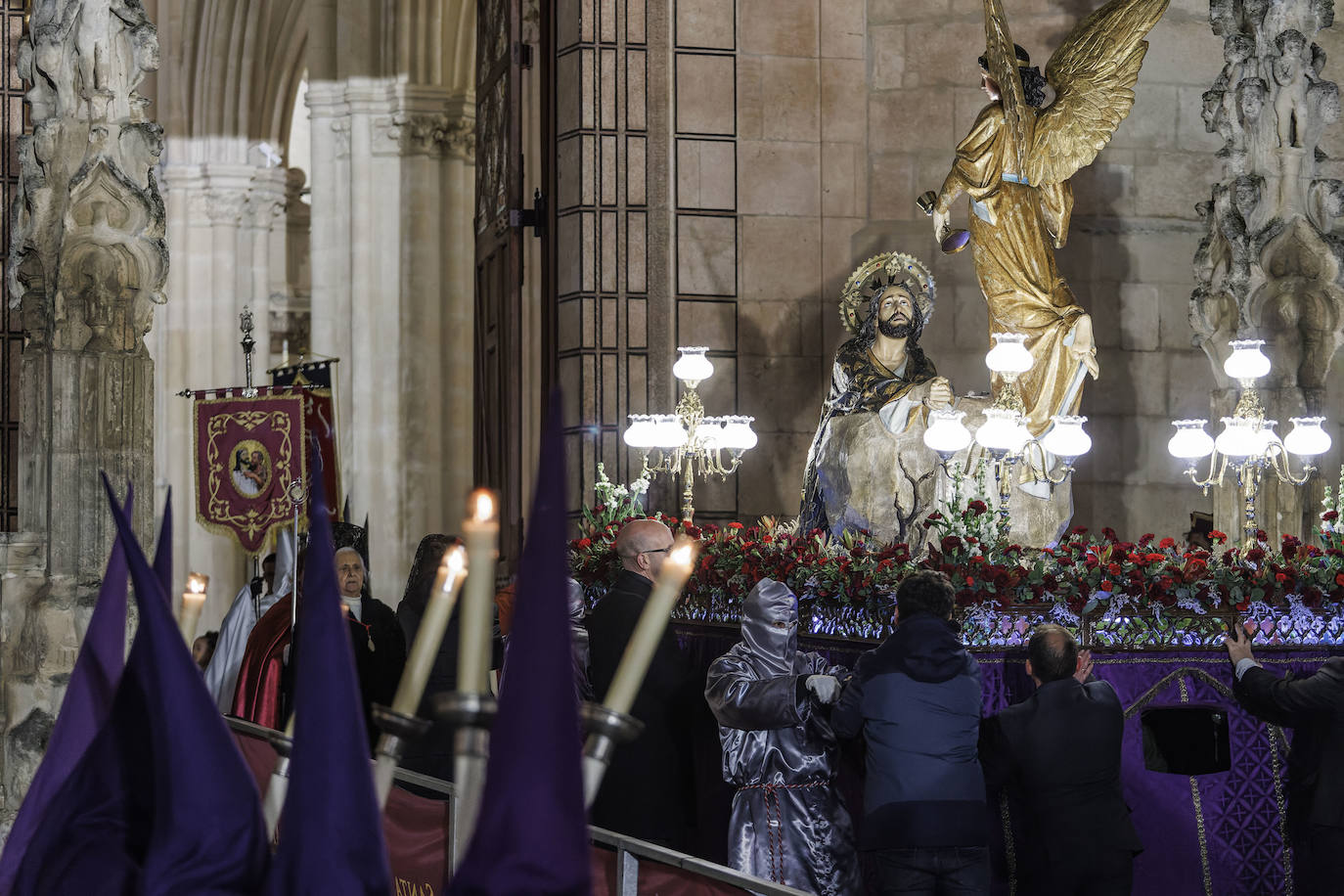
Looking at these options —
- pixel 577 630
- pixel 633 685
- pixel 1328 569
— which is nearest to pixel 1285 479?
pixel 1328 569

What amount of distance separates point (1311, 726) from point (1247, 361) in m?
4.50

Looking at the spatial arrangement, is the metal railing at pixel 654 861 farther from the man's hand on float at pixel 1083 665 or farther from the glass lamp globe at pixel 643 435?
the glass lamp globe at pixel 643 435

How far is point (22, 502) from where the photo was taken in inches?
408

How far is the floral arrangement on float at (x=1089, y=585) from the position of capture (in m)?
6.66

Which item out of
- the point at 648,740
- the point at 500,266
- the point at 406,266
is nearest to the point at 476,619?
the point at 648,740

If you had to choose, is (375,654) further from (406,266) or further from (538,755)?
(406,266)

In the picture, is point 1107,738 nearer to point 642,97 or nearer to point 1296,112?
point 1296,112

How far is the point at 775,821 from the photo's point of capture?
5641 millimetres

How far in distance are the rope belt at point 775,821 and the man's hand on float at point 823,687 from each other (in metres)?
0.33

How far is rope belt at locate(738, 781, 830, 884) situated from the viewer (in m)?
5.61

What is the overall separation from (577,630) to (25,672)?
409 cm

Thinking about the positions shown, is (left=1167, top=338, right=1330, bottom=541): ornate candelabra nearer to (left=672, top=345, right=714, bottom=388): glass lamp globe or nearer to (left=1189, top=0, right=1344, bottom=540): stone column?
(left=1189, top=0, right=1344, bottom=540): stone column

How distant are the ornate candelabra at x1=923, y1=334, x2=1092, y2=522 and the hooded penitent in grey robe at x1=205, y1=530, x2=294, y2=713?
2907mm

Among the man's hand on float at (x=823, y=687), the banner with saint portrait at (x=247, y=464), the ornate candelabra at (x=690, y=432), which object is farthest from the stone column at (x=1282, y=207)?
the man's hand on float at (x=823, y=687)
